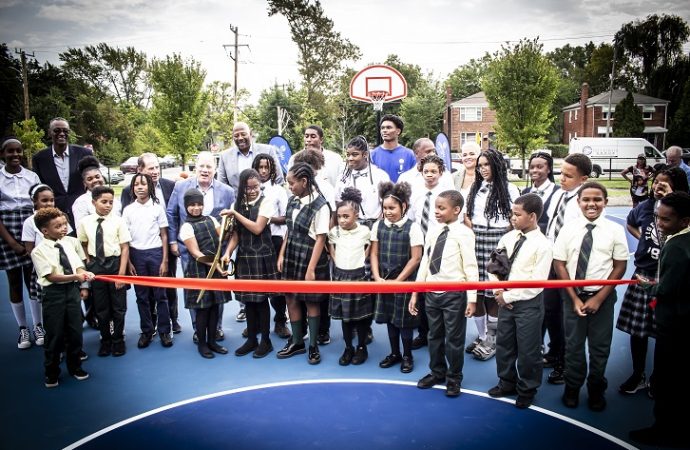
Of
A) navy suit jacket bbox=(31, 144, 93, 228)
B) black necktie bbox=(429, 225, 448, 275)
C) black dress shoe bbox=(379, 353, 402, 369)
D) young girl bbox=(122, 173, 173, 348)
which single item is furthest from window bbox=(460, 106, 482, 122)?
black necktie bbox=(429, 225, 448, 275)

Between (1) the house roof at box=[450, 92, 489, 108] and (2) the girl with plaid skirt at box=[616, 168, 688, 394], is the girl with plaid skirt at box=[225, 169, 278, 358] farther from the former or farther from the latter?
(1) the house roof at box=[450, 92, 489, 108]

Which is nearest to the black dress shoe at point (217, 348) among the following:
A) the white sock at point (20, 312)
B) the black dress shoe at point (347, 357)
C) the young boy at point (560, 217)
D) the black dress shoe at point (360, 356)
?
the black dress shoe at point (347, 357)

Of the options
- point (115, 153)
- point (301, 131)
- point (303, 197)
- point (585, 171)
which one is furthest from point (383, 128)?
point (115, 153)

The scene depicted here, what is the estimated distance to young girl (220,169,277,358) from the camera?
4.52 metres

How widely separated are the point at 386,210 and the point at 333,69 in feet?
99.6

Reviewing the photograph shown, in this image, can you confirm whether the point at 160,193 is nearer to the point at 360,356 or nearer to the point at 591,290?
the point at 360,356

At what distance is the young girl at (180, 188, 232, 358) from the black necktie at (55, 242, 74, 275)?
3.20ft

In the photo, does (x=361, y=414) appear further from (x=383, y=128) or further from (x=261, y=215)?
(x=383, y=128)

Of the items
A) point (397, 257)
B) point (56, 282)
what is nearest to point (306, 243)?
point (397, 257)

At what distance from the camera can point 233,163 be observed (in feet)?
18.8

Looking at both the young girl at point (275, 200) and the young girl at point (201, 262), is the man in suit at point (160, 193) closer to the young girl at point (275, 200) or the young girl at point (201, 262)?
the young girl at point (201, 262)

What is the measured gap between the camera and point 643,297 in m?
3.75

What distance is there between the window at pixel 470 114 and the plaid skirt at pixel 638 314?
40080 millimetres

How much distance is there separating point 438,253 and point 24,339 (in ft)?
14.4
